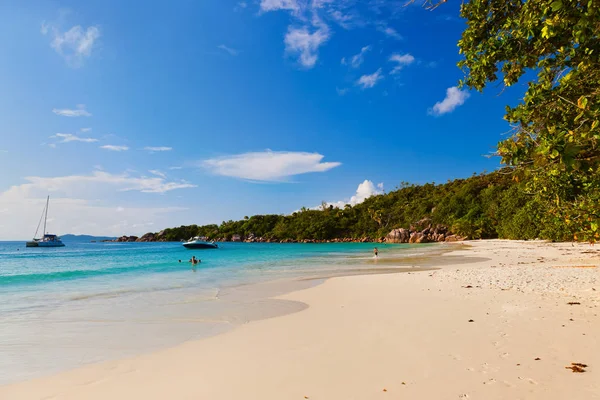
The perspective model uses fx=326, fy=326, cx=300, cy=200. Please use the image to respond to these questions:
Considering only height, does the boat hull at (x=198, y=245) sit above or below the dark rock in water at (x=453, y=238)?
below

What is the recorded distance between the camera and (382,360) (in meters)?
5.44

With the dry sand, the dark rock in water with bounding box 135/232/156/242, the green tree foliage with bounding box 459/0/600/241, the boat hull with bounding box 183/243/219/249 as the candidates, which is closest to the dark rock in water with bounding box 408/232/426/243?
the boat hull with bounding box 183/243/219/249

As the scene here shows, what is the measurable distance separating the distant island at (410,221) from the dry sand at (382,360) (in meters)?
38.5

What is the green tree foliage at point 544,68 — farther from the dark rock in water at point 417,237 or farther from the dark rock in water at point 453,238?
the dark rock in water at point 417,237

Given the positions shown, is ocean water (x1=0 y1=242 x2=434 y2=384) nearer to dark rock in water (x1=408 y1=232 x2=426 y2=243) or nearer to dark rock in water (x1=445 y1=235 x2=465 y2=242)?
dark rock in water (x1=445 y1=235 x2=465 y2=242)

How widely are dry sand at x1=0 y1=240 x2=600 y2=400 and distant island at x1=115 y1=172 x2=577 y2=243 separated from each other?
38473 mm

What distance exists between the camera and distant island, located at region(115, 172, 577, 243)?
2351 inches

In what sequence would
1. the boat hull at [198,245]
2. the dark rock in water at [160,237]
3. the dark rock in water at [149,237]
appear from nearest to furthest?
1. the boat hull at [198,245]
2. the dark rock in water at [160,237]
3. the dark rock in water at [149,237]

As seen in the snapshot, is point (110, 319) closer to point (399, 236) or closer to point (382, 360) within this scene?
point (382, 360)

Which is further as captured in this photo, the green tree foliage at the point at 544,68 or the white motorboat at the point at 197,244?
the white motorboat at the point at 197,244

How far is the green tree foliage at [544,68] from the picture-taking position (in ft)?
16.3

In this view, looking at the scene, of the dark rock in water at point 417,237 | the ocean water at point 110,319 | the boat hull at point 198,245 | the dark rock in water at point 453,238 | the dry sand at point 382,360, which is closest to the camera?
the dry sand at point 382,360

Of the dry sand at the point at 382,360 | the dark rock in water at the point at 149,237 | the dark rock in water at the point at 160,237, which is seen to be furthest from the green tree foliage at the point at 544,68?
the dark rock in water at the point at 149,237

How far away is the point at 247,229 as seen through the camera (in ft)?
480
